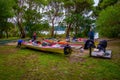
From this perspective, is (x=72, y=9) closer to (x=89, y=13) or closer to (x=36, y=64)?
(x=89, y=13)

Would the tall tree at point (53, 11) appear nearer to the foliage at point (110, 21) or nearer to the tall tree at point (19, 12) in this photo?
the tall tree at point (19, 12)

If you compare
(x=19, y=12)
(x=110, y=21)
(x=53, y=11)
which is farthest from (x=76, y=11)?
(x=110, y=21)

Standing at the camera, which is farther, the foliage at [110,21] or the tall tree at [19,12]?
the tall tree at [19,12]

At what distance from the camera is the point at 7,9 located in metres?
17.1

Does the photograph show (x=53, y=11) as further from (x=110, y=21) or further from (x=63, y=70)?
(x=63, y=70)

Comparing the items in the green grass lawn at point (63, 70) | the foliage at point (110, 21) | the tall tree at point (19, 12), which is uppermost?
the tall tree at point (19, 12)

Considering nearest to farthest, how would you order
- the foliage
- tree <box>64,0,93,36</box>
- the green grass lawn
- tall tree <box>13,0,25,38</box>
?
the green grass lawn, the foliage, tall tree <box>13,0,25,38</box>, tree <box>64,0,93,36</box>

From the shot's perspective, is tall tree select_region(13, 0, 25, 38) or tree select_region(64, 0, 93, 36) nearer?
tall tree select_region(13, 0, 25, 38)

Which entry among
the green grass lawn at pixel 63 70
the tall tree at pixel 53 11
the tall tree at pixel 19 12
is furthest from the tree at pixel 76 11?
the green grass lawn at pixel 63 70

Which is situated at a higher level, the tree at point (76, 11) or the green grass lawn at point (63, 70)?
the tree at point (76, 11)

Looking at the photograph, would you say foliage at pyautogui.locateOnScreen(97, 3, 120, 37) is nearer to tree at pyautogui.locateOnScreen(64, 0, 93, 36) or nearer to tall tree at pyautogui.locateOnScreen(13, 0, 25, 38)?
tree at pyautogui.locateOnScreen(64, 0, 93, 36)

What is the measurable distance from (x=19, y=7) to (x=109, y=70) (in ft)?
63.4

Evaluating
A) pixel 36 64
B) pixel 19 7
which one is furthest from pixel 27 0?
pixel 36 64

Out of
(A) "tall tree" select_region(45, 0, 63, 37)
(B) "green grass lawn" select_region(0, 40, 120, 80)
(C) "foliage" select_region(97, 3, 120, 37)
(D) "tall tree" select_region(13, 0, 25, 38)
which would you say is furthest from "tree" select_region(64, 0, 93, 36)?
(B) "green grass lawn" select_region(0, 40, 120, 80)
